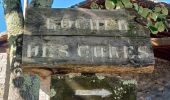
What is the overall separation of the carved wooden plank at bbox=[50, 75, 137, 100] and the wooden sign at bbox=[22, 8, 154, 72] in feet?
0.70

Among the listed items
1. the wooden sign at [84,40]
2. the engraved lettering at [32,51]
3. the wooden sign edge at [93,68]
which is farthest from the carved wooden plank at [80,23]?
the wooden sign edge at [93,68]

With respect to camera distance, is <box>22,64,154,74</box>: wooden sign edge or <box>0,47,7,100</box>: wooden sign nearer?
<box>22,64,154,74</box>: wooden sign edge

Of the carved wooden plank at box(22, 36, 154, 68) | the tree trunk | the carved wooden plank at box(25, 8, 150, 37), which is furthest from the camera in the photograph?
the tree trunk

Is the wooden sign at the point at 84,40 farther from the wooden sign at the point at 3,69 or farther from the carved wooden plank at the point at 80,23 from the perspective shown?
the wooden sign at the point at 3,69

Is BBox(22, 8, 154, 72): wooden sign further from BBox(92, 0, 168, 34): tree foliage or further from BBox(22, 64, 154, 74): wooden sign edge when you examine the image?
BBox(92, 0, 168, 34): tree foliage

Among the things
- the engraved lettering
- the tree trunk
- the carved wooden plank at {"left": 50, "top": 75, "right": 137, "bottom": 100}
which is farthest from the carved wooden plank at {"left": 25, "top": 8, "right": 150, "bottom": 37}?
the tree trunk

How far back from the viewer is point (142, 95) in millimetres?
7039

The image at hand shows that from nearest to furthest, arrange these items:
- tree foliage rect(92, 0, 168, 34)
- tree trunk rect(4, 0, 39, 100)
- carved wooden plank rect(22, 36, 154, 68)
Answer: carved wooden plank rect(22, 36, 154, 68)
tree foliage rect(92, 0, 168, 34)
tree trunk rect(4, 0, 39, 100)

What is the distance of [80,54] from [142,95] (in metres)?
4.29

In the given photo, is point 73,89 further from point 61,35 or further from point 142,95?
point 142,95

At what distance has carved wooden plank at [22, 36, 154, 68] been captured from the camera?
9.49 feet

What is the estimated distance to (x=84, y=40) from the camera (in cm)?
299

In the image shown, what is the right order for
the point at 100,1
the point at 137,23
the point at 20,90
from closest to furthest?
the point at 137,23 → the point at 20,90 → the point at 100,1

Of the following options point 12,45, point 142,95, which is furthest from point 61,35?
point 142,95
